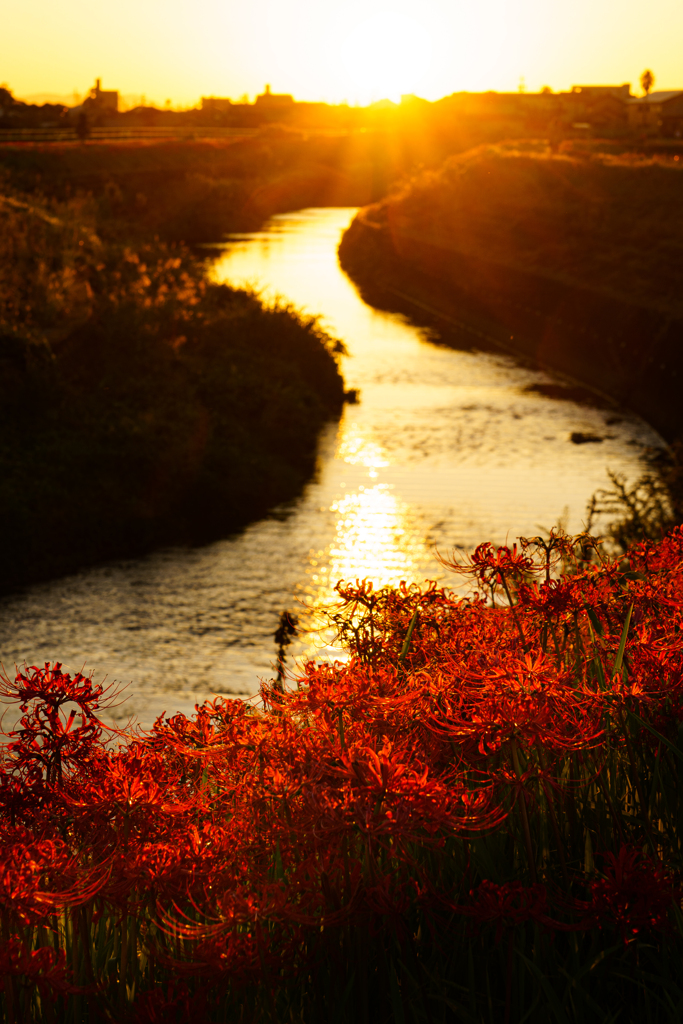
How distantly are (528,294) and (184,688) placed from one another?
35.6 meters

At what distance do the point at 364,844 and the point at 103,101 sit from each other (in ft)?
586

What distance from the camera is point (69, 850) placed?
89.3 inches

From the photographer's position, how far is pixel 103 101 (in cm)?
16225

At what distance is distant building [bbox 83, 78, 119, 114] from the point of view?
5620 inches

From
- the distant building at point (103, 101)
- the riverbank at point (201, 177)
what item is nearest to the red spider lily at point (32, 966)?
the riverbank at point (201, 177)

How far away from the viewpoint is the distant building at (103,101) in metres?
143

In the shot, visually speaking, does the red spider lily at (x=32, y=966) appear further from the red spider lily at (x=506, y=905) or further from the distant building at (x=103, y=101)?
the distant building at (x=103, y=101)

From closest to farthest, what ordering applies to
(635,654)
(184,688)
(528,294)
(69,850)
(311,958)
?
(69,850), (311,958), (635,654), (184,688), (528,294)

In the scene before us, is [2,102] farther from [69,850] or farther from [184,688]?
[69,850]

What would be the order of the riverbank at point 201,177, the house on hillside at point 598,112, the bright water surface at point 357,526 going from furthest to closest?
the house on hillside at point 598,112, the riverbank at point 201,177, the bright water surface at point 357,526

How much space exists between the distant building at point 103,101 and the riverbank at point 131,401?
121789 mm

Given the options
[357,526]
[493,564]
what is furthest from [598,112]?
[493,564]

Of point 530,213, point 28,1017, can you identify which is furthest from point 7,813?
point 530,213

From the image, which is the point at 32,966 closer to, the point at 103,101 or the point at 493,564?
the point at 493,564
